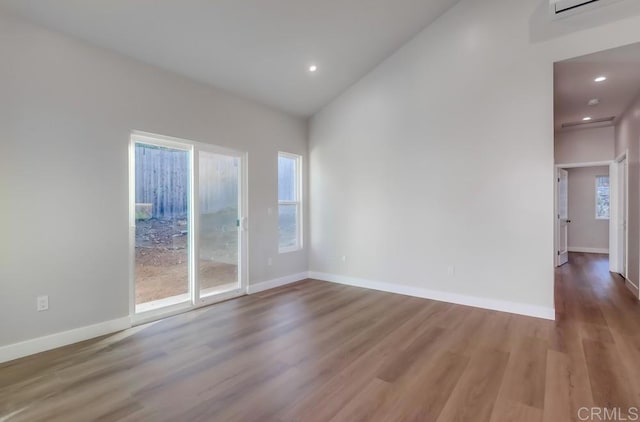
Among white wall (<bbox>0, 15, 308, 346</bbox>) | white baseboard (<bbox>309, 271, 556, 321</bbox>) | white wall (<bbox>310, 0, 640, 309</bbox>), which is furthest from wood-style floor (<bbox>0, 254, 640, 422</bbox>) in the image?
white wall (<bbox>310, 0, 640, 309</bbox>)

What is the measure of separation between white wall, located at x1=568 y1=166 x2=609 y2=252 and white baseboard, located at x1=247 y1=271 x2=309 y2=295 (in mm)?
7727

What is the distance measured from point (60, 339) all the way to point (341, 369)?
2637mm

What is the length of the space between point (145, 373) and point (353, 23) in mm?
4252

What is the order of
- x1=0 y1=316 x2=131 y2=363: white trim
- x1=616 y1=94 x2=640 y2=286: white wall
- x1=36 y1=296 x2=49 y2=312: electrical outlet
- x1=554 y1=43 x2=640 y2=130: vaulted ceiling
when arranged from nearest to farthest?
x1=0 y1=316 x2=131 y2=363: white trim, x1=36 y1=296 x2=49 y2=312: electrical outlet, x1=554 y1=43 x2=640 y2=130: vaulted ceiling, x1=616 y1=94 x2=640 y2=286: white wall

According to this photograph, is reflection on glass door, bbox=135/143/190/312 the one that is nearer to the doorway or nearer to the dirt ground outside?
the dirt ground outside

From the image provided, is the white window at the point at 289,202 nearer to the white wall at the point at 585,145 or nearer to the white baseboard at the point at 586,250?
the white wall at the point at 585,145

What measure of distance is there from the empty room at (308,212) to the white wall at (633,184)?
6 centimetres

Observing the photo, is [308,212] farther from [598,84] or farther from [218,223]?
Answer: [598,84]

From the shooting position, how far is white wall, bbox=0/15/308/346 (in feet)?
8.68

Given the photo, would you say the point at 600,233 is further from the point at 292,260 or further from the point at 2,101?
the point at 2,101

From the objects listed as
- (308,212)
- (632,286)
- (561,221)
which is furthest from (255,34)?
(561,221)

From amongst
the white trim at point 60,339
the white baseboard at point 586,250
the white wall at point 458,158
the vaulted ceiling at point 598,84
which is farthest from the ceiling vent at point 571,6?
the white baseboard at point 586,250

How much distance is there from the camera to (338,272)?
5.39 metres

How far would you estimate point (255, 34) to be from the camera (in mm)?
3502
